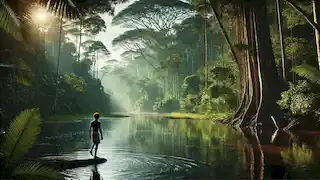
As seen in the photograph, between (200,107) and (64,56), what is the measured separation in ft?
94.7

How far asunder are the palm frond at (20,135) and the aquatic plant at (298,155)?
201 inches

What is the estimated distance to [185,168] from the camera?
658cm

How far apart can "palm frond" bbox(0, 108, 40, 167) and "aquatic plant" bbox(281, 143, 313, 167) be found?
201 inches

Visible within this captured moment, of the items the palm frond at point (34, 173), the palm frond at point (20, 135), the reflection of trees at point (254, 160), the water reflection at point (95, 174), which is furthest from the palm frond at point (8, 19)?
the reflection of trees at point (254, 160)

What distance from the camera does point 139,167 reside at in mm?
6715

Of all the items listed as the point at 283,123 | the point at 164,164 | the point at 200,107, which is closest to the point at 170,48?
the point at 200,107

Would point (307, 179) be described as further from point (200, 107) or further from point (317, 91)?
point (200, 107)

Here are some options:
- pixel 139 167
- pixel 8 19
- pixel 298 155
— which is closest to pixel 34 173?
pixel 139 167

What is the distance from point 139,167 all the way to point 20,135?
2965 millimetres

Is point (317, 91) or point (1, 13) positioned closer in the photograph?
point (1, 13)

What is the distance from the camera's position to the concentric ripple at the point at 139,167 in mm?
5879

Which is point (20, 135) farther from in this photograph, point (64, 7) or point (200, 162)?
point (64, 7)

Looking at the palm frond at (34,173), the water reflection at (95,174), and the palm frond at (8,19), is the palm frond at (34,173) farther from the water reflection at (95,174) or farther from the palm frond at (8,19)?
the palm frond at (8,19)

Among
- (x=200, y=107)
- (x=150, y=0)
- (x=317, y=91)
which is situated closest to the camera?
(x=317, y=91)
